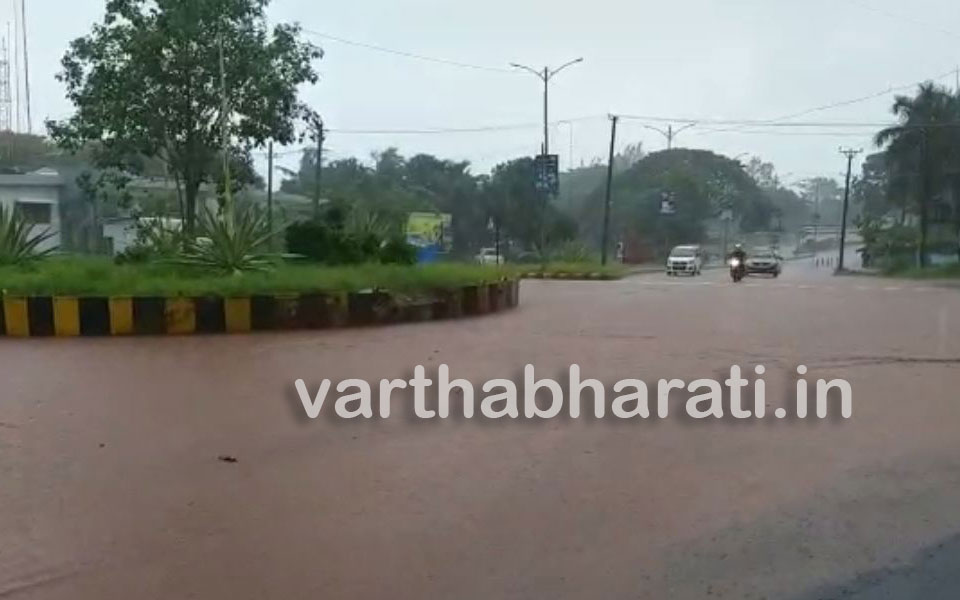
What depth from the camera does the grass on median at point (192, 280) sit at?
13.0 m

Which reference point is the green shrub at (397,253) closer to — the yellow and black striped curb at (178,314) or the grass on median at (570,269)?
the yellow and black striped curb at (178,314)

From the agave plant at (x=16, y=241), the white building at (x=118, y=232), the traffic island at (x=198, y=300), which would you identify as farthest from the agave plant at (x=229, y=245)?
the white building at (x=118, y=232)

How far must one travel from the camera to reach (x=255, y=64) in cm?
2073

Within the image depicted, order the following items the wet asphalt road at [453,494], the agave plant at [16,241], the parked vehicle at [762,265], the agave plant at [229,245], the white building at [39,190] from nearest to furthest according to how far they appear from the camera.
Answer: the wet asphalt road at [453,494] → the agave plant at [229,245] → the agave plant at [16,241] → the white building at [39,190] → the parked vehicle at [762,265]

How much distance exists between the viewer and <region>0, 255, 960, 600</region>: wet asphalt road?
422 centimetres

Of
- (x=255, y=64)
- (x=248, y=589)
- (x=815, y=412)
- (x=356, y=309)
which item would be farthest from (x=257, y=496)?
(x=255, y=64)

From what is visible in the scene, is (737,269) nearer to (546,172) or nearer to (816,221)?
(546,172)

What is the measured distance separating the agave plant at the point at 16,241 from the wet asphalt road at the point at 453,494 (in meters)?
6.17

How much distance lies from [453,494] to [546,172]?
34162 mm

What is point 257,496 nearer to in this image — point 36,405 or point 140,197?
point 36,405

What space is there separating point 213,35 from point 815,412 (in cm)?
1627

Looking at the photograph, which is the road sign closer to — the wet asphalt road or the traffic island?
the traffic island

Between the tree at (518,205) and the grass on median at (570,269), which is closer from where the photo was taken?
the grass on median at (570,269)

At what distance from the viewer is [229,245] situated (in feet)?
48.8
